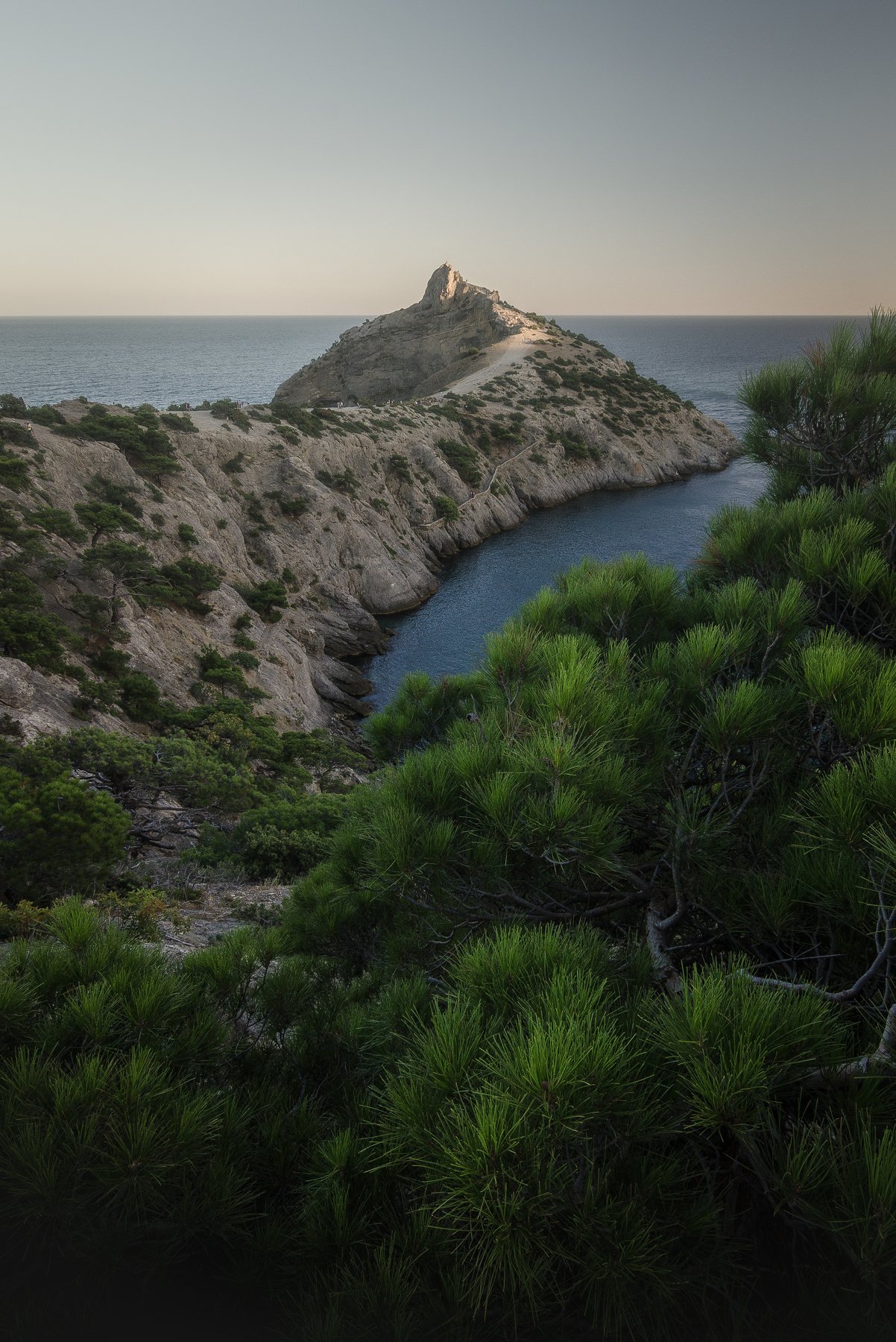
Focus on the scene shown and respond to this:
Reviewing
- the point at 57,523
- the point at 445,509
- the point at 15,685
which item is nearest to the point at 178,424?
the point at 57,523

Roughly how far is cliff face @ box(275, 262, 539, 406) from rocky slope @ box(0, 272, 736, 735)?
47.6ft

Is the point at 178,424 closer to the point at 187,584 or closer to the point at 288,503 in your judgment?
the point at 288,503

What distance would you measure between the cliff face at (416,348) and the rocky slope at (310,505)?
1450 cm

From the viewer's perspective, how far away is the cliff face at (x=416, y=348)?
78.2 metres

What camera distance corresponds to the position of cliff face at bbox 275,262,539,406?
257ft

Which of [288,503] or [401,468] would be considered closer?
[288,503]

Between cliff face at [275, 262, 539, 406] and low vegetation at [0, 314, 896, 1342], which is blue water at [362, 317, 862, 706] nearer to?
low vegetation at [0, 314, 896, 1342]

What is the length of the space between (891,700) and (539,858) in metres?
1.59

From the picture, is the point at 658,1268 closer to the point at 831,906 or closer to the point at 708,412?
the point at 831,906

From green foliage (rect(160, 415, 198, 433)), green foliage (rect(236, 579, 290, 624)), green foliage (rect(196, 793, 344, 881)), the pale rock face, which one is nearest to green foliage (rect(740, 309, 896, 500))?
green foliage (rect(196, 793, 344, 881))

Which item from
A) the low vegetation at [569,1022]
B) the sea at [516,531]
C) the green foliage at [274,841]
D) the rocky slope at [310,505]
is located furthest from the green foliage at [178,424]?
the low vegetation at [569,1022]

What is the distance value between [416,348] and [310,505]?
175 feet

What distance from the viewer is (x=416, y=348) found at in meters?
80.1

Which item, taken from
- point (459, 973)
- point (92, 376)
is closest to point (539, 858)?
point (459, 973)
